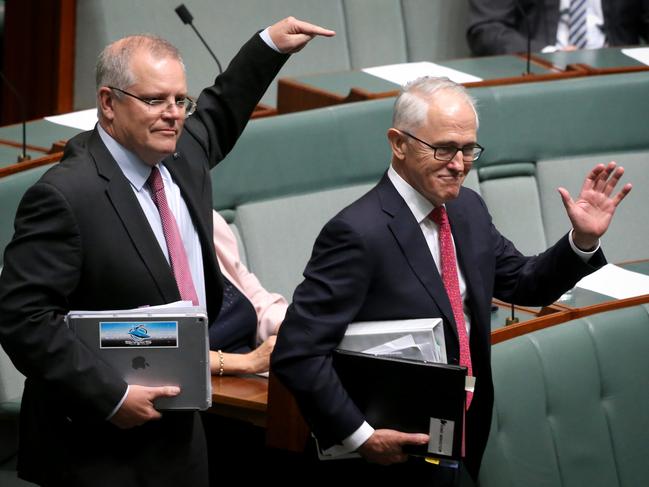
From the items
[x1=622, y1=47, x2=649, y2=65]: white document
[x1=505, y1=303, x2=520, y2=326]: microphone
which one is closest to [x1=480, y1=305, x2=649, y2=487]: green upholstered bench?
[x1=505, y1=303, x2=520, y2=326]: microphone

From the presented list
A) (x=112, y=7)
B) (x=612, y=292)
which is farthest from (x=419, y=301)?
(x=112, y=7)

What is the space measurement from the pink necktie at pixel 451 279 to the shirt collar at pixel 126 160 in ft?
1.07

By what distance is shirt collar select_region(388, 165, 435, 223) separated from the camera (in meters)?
1.30

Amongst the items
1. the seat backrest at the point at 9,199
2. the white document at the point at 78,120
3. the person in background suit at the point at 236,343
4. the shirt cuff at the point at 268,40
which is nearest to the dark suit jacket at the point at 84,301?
the shirt cuff at the point at 268,40

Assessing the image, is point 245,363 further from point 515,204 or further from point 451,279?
point 515,204

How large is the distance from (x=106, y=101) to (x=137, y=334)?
0.25m

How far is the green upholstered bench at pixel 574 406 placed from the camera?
1.53 m

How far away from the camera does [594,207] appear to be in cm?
135

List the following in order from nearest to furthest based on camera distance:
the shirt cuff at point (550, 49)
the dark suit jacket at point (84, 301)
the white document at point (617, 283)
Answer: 1. the dark suit jacket at point (84, 301)
2. the white document at point (617, 283)
3. the shirt cuff at point (550, 49)

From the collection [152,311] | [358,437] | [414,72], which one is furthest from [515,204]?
[152,311]

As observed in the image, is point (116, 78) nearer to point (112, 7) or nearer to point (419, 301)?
point (419, 301)

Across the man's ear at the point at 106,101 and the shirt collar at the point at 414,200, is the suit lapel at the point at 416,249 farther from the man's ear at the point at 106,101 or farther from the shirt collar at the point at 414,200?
the man's ear at the point at 106,101

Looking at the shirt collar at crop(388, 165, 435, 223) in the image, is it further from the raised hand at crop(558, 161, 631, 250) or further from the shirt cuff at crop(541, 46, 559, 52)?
the shirt cuff at crop(541, 46, 559, 52)

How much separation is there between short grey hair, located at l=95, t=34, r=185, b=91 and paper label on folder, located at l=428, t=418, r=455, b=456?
0.46 m
